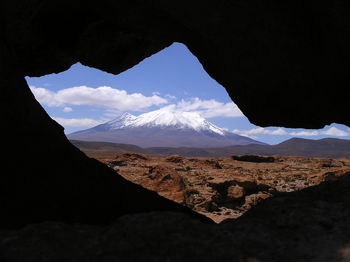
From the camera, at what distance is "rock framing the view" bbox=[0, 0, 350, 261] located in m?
5.04

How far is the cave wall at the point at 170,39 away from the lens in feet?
28.0

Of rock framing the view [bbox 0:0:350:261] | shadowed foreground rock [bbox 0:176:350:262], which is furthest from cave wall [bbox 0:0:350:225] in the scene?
shadowed foreground rock [bbox 0:176:350:262]

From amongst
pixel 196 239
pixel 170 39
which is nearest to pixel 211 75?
pixel 170 39

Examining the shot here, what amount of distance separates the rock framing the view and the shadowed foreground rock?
33 millimetres

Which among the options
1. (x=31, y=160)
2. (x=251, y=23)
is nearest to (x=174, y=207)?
(x=31, y=160)

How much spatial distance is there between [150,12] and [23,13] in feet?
15.7

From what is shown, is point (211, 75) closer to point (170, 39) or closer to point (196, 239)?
point (170, 39)

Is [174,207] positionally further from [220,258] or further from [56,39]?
[56,39]

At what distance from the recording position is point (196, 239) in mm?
4355

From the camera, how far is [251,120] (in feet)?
41.0

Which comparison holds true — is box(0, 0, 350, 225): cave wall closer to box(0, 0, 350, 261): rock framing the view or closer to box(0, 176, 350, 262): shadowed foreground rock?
box(0, 0, 350, 261): rock framing the view

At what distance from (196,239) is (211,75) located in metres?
8.61

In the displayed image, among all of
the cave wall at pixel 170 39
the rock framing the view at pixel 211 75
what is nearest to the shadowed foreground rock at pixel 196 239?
the rock framing the view at pixel 211 75

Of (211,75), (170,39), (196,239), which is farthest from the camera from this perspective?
(211,75)
